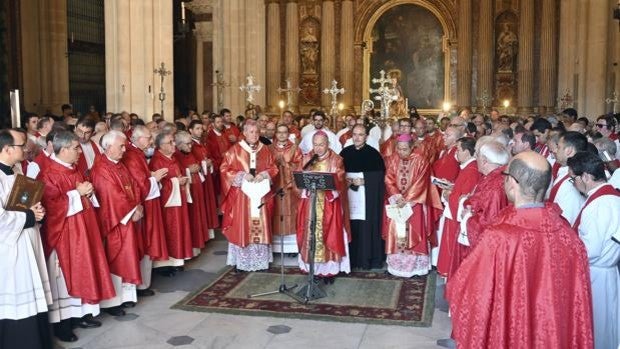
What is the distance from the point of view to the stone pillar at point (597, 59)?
64.2 feet

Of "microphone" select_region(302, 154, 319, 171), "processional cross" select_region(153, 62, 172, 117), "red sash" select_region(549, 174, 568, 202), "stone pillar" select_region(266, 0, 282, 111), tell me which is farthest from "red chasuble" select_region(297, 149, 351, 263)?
"stone pillar" select_region(266, 0, 282, 111)

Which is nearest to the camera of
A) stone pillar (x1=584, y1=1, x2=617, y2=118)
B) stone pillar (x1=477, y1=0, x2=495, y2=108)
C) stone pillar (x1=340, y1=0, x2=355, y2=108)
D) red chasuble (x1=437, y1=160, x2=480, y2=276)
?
red chasuble (x1=437, y1=160, x2=480, y2=276)

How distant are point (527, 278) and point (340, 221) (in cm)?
489

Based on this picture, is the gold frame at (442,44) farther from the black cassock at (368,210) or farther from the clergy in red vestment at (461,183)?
the clergy in red vestment at (461,183)

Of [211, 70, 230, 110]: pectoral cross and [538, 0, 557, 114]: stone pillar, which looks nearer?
[211, 70, 230, 110]: pectoral cross

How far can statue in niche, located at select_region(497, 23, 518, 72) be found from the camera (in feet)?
82.9

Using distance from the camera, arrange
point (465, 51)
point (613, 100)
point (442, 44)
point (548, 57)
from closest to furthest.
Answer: point (613, 100)
point (548, 57)
point (465, 51)
point (442, 44)

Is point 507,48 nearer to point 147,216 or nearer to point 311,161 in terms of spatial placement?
point 311,161

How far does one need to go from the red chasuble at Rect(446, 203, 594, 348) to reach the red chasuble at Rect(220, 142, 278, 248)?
5.44m

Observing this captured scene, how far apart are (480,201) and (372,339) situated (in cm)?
186

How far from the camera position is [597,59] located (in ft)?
64.6

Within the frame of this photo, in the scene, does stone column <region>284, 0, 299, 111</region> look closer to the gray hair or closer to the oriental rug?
the oriental rug

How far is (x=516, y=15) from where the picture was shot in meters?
25.2

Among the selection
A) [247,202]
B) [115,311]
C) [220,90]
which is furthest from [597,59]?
→ [115,311]
